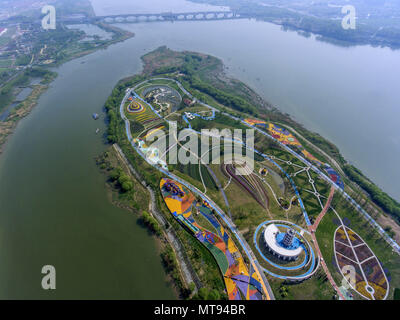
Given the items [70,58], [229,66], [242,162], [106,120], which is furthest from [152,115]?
[70,58]

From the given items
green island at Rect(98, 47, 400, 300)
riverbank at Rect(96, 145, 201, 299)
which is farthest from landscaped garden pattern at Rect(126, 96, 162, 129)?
riverbank at Rect(96, 145, 201, 299)

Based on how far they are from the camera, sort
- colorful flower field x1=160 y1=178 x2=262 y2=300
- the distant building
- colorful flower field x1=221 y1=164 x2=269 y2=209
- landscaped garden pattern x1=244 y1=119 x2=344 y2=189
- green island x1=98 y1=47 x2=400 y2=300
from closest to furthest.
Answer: colorful flower field x1=160 y1=178 x2=262 y2=300 < green island x1=98 y1=47 x2=400 y2=300 < the distant building < colorful flower field x1=221 y1=164 x2=269 y2=209 < landscaped garden pattern x1=244 y1=119 x2=344 y2=189

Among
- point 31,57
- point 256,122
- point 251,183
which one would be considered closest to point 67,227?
point 251,183

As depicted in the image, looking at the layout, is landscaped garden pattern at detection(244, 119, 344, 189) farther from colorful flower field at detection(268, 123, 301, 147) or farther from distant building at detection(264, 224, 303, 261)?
distant building at detection(264, 224, 303, 261)

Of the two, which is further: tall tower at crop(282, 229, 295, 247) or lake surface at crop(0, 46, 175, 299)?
tall tower at crop(282, 229, 295, 247)

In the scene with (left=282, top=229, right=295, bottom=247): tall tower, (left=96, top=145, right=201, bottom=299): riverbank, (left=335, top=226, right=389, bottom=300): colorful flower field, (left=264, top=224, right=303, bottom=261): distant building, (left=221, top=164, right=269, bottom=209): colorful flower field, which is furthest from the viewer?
(left=221, top=164, right=269, bottom=209): colorful flower field

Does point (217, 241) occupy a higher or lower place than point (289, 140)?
lower

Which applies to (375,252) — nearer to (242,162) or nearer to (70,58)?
(242,162)

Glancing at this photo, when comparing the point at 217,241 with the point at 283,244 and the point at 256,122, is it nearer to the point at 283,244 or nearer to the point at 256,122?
the point at 283,244
